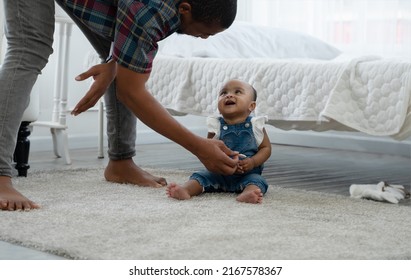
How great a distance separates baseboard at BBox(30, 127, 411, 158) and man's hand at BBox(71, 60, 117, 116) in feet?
6.40

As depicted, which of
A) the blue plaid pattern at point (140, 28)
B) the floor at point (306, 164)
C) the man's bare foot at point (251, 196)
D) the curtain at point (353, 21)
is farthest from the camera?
the curtain at point (353, 21)

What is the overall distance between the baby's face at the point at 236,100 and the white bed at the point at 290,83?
0.31 m

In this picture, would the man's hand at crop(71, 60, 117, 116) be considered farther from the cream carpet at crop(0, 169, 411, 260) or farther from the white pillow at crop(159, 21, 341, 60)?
the white pillow at crop(159, 21, 341, 60)

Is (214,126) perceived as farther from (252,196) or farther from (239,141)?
(252,196)

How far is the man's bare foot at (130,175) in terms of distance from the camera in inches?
94.0

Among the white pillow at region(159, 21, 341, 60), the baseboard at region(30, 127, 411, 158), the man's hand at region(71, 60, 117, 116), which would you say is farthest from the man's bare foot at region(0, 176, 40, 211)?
the baseboard at region(30, 127, 411, 158)

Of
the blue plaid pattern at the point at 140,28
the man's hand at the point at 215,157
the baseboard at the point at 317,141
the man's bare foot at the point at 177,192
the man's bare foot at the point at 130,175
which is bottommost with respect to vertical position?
the baseboard at the point at 317,141

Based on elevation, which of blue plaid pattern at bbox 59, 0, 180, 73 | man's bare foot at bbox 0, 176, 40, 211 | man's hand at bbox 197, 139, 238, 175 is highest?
blue plaid pattern at bbox 59, 0, 180, 73

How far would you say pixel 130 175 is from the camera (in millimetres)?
2414

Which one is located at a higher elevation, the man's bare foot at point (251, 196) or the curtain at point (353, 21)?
the curtain at point (353, 21)

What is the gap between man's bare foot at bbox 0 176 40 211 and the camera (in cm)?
189

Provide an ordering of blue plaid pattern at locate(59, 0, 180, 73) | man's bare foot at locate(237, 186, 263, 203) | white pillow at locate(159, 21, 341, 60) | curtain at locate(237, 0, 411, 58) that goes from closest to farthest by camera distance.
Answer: blue plaid pattern at locate(59, 0, 180, 73) < man's bare foot at locate(237, 186, 263, 203) < white pillow at locate(159, 21, 341, 60) < curtain at locate(237, 0, 411, 58)

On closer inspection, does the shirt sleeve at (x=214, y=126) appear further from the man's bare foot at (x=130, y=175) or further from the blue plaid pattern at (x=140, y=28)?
the blue plaid pattern at (x=140, y=28)

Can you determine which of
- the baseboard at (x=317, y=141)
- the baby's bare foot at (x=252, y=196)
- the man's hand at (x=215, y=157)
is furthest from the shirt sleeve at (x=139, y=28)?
the baseboard at (x=317, y=141)
